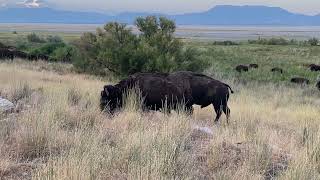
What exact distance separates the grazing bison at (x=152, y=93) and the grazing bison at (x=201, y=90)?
0.86 feet

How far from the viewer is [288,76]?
1352 inches

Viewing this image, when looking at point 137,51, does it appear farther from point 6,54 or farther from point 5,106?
point 5,106

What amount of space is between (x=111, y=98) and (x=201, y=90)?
81.3 inches

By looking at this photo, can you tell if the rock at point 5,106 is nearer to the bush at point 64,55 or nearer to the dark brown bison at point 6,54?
the dark brown bison at point 6,54

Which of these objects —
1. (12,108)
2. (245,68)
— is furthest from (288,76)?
(12,108)

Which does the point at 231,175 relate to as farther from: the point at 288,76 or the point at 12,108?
the point at 288,76

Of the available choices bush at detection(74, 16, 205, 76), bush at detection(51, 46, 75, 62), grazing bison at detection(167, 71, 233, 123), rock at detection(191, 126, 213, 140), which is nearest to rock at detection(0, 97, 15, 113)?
grazing bison at detection(167, 71, 233, 123)

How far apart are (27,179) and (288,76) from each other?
29.9 m

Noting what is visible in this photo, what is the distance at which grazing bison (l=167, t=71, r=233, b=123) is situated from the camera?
12.2m

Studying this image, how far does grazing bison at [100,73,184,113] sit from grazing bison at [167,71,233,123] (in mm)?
263

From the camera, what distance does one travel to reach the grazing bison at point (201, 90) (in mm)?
12234

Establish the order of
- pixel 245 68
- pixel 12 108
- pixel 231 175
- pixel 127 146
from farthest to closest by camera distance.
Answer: pixel 245 68 < pixel 12 108 < pixel 127 146 < pixel 231 175

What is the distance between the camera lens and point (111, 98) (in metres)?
11.8

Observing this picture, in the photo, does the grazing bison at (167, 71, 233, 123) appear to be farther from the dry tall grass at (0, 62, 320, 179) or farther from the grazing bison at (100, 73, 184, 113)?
the dry tall grass at (0, 62, 320, 179)
